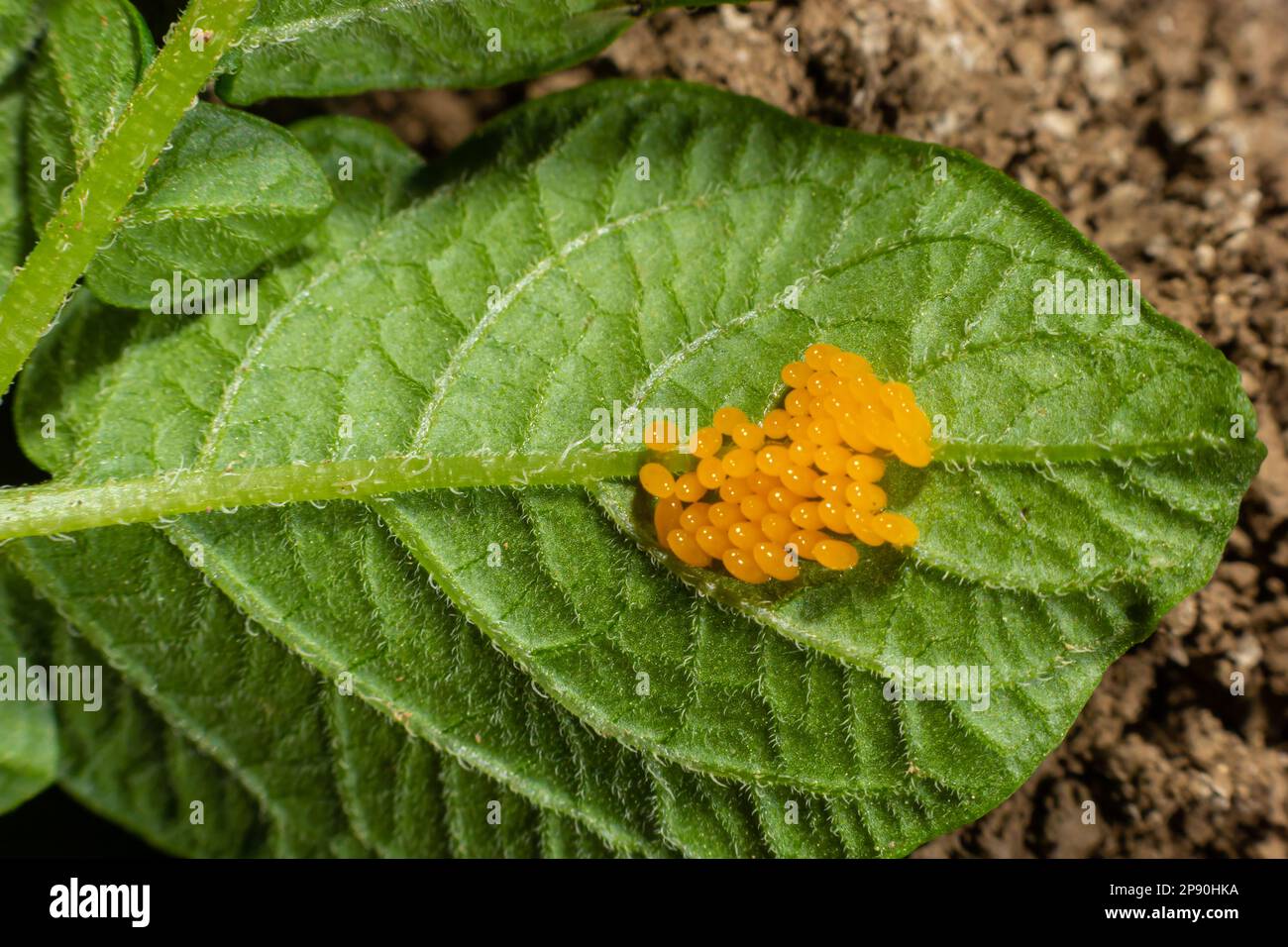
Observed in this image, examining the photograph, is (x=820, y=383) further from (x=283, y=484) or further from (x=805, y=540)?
(x=283, y=484)

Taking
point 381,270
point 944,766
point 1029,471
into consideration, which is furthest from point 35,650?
point 1029,471

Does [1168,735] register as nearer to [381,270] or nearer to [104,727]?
[381,270]

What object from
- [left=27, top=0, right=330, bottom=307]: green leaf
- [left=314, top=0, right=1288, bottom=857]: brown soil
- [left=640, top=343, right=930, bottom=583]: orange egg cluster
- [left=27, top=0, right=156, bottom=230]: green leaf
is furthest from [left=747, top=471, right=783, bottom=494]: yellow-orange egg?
[left=27, top=0, right=156, bottom=230]: green leaf

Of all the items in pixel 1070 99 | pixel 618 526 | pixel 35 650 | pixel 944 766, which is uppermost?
pixel 1070 99

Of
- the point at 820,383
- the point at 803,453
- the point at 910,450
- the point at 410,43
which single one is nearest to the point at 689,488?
the point at 803,453

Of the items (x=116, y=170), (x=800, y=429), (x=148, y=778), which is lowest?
(x=148, y=778)
